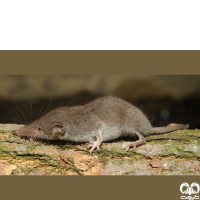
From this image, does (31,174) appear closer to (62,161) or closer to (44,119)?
(62,161)

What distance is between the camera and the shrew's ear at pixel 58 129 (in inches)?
174

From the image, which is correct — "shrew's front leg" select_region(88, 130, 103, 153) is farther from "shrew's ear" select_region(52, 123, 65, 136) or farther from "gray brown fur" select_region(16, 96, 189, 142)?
"shrew's ear" select_region(52, 123, 65, 136)

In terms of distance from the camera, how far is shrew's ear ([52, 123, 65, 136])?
4.41 metres

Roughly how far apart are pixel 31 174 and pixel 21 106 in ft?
9.79

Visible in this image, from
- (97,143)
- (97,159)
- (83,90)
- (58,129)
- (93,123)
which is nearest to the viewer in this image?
(97,159)

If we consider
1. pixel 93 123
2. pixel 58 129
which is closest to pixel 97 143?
pixel 93 123

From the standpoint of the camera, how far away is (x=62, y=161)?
4051 mm

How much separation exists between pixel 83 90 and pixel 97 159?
2878 mm

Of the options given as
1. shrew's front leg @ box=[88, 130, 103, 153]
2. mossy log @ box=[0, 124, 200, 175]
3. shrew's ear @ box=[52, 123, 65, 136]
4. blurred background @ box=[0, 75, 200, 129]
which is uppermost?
blurred background @ box=[0, 75, 200, 129]

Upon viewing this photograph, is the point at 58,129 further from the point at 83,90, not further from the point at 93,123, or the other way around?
the point at 83,90

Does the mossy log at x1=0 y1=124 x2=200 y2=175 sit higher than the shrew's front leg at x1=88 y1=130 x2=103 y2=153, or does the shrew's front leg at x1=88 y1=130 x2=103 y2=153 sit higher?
the shrew's front leg at x1=88 y1=130 x2=103 y2=153

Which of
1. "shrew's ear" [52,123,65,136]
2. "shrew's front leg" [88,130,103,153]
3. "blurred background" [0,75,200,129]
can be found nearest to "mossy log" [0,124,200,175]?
"shrew's front leg" [88,130,103,153]

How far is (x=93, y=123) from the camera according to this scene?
4594 mm

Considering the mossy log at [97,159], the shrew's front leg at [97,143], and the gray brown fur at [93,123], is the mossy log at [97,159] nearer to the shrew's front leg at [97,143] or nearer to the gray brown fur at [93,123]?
the shrew's front leg at [97,143]
